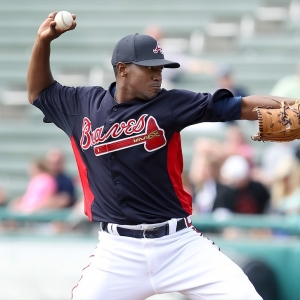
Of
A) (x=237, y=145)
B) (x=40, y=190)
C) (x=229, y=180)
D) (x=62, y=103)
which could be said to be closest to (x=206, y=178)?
(x=229, y=180)

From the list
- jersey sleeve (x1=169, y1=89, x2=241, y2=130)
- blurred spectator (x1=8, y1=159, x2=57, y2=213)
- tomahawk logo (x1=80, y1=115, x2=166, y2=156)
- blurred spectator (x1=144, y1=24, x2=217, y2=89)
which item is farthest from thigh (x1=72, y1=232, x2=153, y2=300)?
blurred spectator (x1=144, y1=24, x2=217, y2=89)

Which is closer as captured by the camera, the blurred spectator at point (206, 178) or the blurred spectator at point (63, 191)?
the blurred spectator at point (206, 178)

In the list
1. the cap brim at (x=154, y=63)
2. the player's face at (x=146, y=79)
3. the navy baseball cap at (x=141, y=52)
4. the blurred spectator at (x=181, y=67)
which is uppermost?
the navy baseball cap at (x=141, y=52)

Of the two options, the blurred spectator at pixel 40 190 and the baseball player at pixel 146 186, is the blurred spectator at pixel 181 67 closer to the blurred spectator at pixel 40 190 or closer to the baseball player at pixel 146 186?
the blurred spectator at pixel 40 190

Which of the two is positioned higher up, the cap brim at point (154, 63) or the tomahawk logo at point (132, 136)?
the cap brim at point (154, 63)

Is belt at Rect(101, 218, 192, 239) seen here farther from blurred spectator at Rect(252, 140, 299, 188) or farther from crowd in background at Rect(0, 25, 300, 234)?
blurred spectator at Rect(252, 140, 299, 188)

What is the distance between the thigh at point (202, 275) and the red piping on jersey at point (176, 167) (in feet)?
0.64

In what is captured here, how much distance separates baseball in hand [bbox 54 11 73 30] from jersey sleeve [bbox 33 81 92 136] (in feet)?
1.13

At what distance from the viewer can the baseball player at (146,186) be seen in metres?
3.46

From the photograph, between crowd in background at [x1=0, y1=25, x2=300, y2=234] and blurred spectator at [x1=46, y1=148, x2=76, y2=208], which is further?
blurred spectator at [x1=46, y1=148, x2=76, y2=208]

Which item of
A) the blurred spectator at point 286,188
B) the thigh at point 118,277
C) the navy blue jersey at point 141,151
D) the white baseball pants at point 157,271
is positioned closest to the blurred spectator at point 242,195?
the blurred spectator at point 286,188

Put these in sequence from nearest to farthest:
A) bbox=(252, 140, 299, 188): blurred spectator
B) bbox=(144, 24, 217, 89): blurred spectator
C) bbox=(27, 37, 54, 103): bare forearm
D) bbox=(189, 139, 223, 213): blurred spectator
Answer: bbox=(27, 37, 54, 103): bare forearm < bbox=(189, 139, 223, 213): blurred spectator < bbox=(252, 140, 299, 188): blurred spectator < bbox=(144, 24, 217, 89): blurred spectator

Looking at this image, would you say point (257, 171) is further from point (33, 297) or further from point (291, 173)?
point (33, 297)

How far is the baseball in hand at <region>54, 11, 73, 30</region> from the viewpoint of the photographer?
369cm
